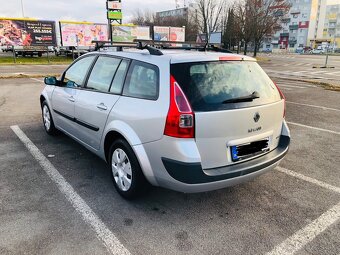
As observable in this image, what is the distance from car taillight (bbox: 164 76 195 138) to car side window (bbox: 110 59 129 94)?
0.89m

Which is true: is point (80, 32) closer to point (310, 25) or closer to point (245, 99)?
point (245, 99)

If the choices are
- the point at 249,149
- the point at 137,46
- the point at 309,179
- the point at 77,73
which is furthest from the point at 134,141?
the point at 309,179

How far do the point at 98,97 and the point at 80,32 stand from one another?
35.2 meters

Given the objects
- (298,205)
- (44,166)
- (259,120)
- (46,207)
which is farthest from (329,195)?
(44,166)

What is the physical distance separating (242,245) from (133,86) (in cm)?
188

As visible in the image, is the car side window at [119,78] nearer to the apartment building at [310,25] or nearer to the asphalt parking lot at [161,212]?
the asphalt parking lot at [161,212]

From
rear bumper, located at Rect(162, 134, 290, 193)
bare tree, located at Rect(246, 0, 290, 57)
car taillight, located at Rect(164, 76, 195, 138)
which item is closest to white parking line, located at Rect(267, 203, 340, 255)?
rear bumper, located at Rect(162, 134, 290, 193)

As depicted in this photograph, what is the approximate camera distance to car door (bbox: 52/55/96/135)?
4.20 meters

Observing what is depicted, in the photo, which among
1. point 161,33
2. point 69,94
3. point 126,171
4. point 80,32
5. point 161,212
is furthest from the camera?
A: point 161,33

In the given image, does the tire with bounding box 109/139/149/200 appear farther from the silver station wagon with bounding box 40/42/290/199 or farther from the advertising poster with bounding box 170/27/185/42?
the advertising poster with bounding box 170/27/185/42

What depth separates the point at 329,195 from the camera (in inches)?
137

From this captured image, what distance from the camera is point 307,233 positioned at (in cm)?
276

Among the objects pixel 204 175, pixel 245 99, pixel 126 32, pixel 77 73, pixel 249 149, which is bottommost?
pixel 204 175

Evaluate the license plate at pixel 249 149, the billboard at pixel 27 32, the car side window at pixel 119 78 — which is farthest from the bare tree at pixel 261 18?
the license plate at pixel 249 149
